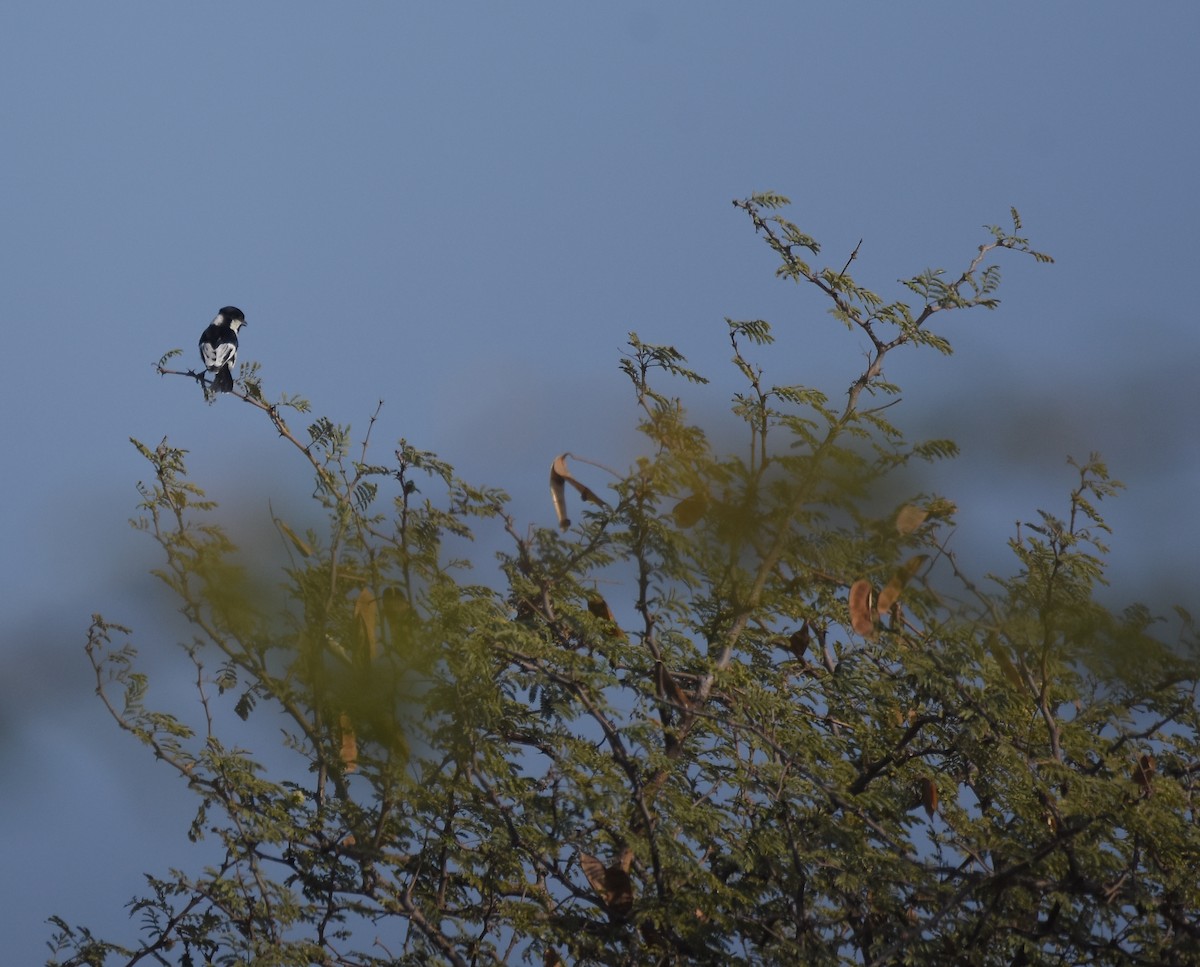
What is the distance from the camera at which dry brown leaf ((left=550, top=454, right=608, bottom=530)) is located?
5195mm

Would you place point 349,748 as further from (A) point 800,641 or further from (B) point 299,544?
(A) point 800,641

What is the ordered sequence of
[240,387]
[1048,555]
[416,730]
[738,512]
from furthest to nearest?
[240,387]
[1048,555]
[416,730]
[738,512]

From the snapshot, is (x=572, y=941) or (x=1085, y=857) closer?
(x=1085, y=857)

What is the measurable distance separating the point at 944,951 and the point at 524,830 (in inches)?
66.7

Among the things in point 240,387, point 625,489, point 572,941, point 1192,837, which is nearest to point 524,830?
point 572,941

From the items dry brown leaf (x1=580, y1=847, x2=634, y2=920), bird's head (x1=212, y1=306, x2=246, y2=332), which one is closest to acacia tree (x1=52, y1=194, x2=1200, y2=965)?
dry brown leaf (x1=580, y1=847, x2=634, y2=920)

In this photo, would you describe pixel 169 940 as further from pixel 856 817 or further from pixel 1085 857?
pixel 1085 857

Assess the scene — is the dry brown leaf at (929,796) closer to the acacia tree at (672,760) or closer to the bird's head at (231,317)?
the acacia tree at (672,760)

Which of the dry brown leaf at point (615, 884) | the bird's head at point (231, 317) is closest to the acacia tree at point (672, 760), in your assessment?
the dry brown leaf at point (615, 884)

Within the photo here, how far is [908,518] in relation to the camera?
15.0ft

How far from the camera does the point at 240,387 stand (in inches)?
240

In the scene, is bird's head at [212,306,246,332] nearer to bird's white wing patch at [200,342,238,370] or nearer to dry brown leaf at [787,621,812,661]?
bird's white wing patch at [200,342,238,370]

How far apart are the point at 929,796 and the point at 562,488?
232 cm

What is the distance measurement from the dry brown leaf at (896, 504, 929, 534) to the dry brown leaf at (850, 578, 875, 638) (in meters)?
0.84
